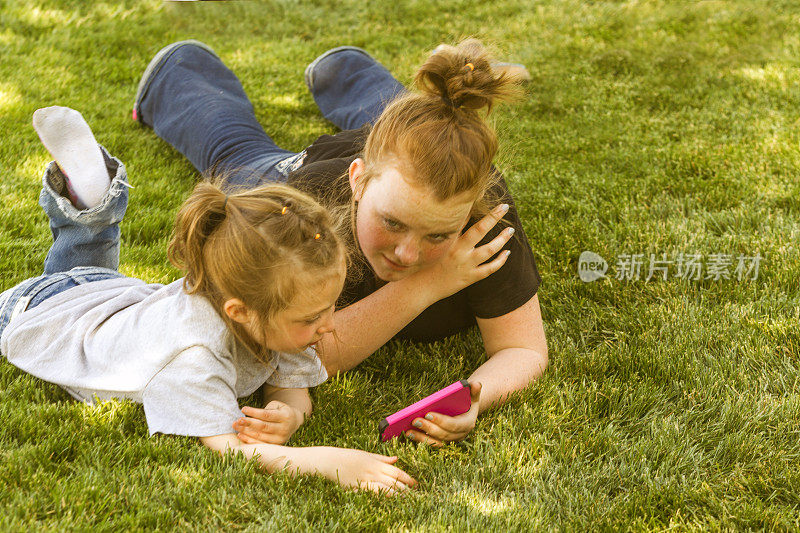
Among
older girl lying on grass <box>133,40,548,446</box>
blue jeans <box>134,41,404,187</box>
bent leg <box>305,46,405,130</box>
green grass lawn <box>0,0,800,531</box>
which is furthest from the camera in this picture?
bent leg <box>305,46,405,130</box>

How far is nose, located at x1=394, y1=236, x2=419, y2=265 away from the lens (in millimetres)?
2604

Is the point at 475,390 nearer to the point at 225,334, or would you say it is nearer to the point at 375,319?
the point at 375,319

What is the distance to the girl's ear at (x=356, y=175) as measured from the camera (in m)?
2.77

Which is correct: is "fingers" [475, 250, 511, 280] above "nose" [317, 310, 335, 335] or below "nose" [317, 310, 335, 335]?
below

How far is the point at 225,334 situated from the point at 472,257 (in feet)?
3.17

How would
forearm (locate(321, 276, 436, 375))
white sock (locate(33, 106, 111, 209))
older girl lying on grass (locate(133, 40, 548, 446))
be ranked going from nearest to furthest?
older girl lying on grass (locate(133, 40, 548, 446))
forearm (locate(321, 276, 436, 375))
white sock (locate(33, 106, 111, 209))

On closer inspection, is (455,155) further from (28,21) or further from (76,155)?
(28,21)

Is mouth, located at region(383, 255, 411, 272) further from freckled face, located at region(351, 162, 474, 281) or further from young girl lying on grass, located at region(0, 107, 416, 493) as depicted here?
young girl lying on grass, located at region(0, 107, 416, 493)

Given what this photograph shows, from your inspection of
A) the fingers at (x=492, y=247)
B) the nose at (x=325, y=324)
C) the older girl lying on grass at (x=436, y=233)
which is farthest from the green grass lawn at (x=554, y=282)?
the fingers at (x=492, y=247)

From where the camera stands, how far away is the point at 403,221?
255 centimetres

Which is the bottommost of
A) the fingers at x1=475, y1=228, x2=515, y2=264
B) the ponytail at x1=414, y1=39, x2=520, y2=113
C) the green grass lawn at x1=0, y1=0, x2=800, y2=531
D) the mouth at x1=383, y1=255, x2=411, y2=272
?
the green grass lawn at x1=0, y1=0, x2=800, y2=531

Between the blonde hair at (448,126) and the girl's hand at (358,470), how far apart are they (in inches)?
35.1

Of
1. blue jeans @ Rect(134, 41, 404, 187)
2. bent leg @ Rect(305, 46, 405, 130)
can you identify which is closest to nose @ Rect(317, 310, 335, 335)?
blue jeans @ Rect(134, 41, 404, 187)

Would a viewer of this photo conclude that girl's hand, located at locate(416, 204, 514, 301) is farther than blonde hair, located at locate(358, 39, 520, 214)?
Yes
